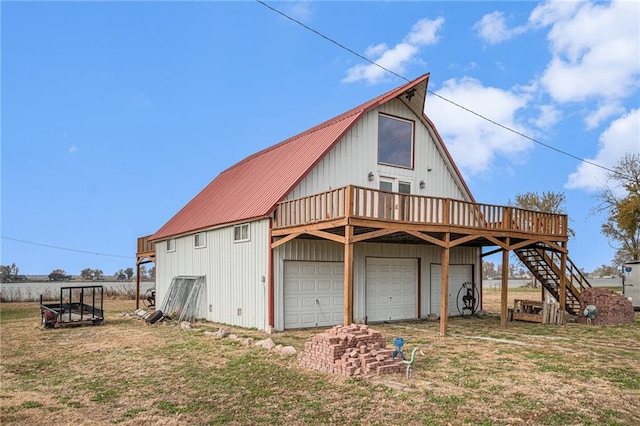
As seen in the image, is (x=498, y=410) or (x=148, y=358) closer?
(x=498, y=410)

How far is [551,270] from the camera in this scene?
787 inches

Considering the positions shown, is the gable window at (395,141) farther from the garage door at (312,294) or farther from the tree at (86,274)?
the tree at (86,274)

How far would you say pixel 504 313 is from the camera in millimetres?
15891

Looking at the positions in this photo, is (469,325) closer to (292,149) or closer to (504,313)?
(504,313)

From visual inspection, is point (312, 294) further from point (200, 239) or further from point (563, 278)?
point (563, 278)

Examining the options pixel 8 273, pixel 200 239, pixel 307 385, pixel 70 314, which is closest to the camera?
pixel 307 385

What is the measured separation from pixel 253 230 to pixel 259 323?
2817 millimetres

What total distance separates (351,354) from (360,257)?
334 inches

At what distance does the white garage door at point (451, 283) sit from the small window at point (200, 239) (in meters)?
8.58

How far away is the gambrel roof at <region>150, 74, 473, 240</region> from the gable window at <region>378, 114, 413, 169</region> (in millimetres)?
720

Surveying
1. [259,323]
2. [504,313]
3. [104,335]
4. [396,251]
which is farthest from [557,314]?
[104,335]

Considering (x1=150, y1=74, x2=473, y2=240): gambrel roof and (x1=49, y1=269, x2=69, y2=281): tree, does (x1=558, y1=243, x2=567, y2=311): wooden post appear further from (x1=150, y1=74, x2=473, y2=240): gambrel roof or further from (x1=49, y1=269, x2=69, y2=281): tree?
(x1=49, y1=269, x2=69, y2=281): tree

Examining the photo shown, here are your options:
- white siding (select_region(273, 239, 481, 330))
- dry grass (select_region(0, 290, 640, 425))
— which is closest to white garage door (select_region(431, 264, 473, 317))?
white siding (select_region(273, 239, 481, 330))

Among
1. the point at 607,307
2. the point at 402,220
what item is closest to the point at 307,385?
the point at 402,220
